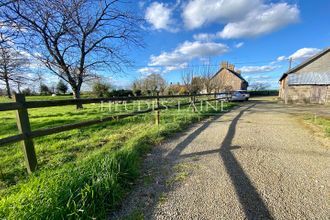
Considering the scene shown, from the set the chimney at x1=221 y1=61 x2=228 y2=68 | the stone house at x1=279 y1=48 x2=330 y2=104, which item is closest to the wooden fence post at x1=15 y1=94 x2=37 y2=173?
the stone house at x1=279 y1=48 x2=330 y2=104

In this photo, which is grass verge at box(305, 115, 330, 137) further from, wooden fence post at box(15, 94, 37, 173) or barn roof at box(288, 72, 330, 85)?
barn roof at box(288, 72, 330, 85)

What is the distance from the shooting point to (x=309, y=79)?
1773 cm

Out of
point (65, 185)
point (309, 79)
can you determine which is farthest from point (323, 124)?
point (309, 79)

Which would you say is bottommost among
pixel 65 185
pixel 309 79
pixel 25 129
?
pixel 65 185

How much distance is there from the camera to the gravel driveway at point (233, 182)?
1.94 m

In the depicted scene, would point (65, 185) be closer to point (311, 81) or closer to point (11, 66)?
point (11, 66)

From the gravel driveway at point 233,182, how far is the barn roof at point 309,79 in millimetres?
18021

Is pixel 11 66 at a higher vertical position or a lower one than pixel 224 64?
lower

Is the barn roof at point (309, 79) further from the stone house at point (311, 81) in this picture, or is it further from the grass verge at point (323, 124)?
the grass verge at point (323, 124)

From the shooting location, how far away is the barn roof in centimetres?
1689

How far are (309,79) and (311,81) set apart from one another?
0.30 meters

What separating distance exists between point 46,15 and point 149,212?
5.50 metres

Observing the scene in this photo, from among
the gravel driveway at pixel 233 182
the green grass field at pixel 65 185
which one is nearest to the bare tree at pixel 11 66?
the green grass field at pixel 65 185

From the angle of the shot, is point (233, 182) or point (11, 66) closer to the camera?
point (233, 182)
